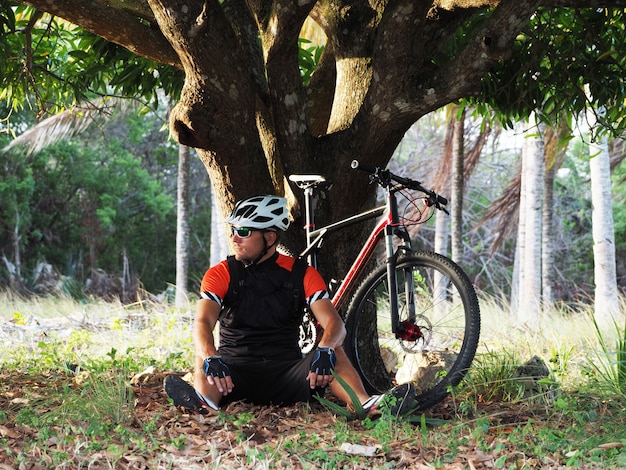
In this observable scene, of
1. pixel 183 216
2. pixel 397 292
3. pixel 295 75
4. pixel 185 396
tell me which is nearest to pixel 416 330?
pixel 397 292

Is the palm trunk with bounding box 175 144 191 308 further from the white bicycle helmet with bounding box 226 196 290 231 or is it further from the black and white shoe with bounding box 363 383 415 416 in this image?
the black and white shoe with bounding box 363 383 415 416

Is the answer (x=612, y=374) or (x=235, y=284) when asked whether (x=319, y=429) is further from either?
(x=612, y=374)

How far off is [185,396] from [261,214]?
1127 mm

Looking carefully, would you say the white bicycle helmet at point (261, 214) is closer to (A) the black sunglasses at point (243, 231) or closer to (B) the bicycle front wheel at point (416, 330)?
(A) the black sunglasses at point (243, 231)

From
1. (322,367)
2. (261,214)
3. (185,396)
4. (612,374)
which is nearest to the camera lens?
(322,367)

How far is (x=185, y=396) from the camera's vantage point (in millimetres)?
4547

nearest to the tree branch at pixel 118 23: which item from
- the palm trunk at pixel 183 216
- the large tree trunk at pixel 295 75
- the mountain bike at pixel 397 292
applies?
the large tree trunk at pixel 295 75

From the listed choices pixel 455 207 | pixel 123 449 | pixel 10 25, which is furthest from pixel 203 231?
pixel 123 449

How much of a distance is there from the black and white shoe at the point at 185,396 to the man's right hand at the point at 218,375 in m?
0.23

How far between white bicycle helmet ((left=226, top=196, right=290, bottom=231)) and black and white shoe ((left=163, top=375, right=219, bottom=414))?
3.18 feet

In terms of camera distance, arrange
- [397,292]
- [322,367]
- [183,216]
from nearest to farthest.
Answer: [322,367], [397,292], [183,216]

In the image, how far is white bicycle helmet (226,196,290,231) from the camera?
4777 mm

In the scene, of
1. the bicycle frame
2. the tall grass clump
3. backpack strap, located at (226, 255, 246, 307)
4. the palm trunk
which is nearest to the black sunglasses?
backpack strap, located at (226, 255, 246, 307)

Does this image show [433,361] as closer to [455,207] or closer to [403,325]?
[403,325]
